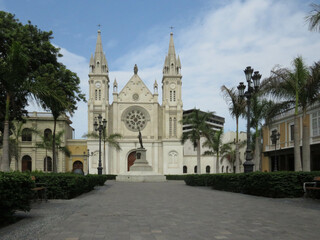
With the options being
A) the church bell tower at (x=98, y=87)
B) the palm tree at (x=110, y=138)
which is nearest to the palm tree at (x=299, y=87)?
the palm tree at (x=110, y=138)

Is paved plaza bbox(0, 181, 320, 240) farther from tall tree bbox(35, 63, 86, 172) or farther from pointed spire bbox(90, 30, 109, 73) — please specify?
pointed spire bbox(90, 30, 109, 73)

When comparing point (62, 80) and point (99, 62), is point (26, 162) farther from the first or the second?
point (62, 80)

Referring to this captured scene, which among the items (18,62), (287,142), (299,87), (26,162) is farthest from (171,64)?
(18,62)

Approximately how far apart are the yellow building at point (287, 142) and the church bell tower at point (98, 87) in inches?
890

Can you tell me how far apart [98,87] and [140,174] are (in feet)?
64.1

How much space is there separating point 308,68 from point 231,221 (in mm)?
10384

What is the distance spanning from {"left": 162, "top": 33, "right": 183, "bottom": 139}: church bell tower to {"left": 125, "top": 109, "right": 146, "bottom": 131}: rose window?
3396 mm

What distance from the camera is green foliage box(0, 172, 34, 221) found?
Result: 6.34m

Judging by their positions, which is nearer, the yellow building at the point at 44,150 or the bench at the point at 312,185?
the bench at the point at 312,185

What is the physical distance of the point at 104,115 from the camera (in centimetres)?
4634

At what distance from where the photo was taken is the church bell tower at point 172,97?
4747 centimetres

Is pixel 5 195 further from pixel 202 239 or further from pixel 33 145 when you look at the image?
pixel 33 145

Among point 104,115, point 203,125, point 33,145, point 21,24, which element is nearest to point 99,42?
point 104,115

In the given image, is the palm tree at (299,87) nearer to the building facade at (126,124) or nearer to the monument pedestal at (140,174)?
the monument pedestal at (140,174)
